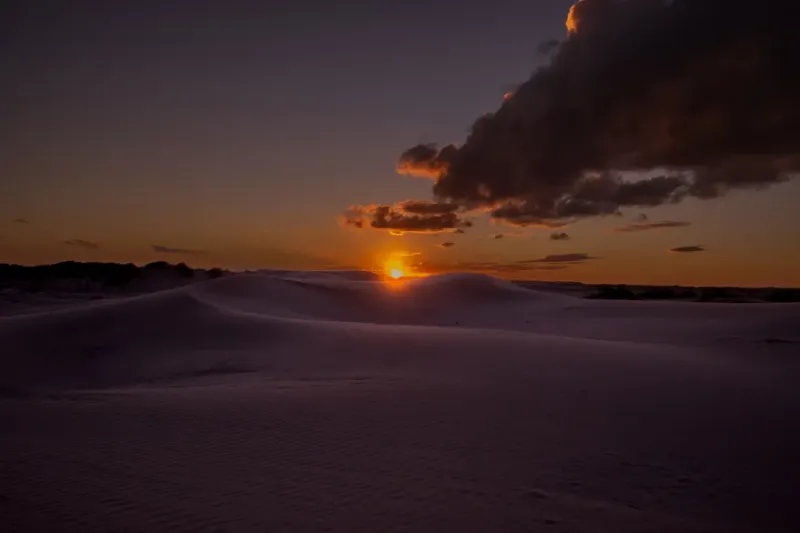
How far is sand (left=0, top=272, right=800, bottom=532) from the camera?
482cm

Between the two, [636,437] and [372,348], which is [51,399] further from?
[636,437]

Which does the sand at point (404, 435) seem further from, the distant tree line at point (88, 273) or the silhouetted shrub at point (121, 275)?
the distant tree line at point (88, 273)

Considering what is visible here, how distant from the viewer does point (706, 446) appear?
21.7 ft

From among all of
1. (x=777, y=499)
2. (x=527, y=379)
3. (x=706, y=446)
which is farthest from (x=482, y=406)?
(x=777, y=499)

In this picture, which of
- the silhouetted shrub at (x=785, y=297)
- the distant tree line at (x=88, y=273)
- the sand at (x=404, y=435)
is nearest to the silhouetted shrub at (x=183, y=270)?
the distant tree line at (x=88, y=273)

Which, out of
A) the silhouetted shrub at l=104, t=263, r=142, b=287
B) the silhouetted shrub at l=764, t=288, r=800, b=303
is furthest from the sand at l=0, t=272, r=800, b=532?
the silhouetted shrub at l=764, t=288, r=800, b=303

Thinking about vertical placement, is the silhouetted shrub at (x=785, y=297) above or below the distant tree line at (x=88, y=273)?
below

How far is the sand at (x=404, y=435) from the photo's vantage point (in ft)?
15.8

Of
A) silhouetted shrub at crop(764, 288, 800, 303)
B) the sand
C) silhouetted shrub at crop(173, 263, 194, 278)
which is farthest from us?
silhouetted shrub at crop(173, 263, 194, 278)

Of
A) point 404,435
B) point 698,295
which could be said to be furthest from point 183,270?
point 698,295

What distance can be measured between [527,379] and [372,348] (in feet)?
14.6

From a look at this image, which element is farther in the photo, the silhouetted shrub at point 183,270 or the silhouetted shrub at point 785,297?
the silhouetted shrub at point 183,270

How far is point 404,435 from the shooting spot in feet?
22.1

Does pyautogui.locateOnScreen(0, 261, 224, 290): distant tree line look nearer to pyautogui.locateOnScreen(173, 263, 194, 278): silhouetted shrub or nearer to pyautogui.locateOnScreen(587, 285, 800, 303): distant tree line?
pyautogui.locateOnScreen(173, 263, 194, 278): silhouetted shrub
